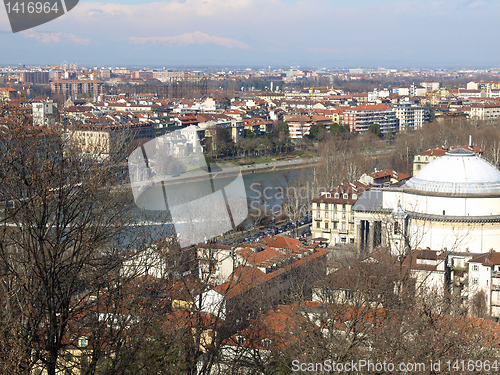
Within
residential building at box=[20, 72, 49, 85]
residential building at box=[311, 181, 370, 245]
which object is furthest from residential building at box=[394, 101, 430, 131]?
residential building at box=[20, 72, 49, 85]

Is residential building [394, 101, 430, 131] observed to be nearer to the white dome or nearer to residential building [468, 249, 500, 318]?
the white dome

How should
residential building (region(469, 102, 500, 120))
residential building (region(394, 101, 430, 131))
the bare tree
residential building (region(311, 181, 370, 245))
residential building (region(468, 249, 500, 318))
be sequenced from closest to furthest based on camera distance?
the bare tree, residential building (region(468, 249, 500, 318)), residential building (region(311, 181, 370, 245)), residential building (region(394, 101, 430, 131)), residential building (region(469, 102, 500, 120))

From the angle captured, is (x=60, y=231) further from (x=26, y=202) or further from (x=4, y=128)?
(x=4, y=128)

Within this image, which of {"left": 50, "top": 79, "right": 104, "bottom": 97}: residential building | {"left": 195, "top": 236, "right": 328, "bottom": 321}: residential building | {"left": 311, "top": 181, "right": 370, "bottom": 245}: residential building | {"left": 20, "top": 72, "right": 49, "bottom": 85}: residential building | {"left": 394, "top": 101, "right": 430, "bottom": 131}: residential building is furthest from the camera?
{"left": 20, "top": 72, "right": 49, "bottom": 85}: residential building

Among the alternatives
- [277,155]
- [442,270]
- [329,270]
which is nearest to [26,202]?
[329,270]

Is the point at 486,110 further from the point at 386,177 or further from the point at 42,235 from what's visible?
the point at 42,235

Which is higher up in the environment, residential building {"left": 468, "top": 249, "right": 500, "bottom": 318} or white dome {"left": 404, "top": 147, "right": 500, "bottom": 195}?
white dome {"left": 404, "top": 147, "right": 500, "bottom": 195}

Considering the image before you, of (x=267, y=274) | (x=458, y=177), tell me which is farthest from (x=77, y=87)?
(x=267, y=274)
